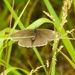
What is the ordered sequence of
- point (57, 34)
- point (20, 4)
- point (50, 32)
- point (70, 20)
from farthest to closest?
point (70, 20), point (20, 4), point (50, 32), point (57, 34)

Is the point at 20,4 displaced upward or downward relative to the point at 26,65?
upward

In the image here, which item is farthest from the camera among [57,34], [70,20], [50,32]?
[70,20]

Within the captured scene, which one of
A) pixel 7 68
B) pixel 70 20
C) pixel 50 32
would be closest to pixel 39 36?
pixel 50 32

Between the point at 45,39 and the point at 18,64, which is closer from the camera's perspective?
the point at 45,39

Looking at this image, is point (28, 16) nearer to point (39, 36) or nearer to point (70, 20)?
point (70, 20)

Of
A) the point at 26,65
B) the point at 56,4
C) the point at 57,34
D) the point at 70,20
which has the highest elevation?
the point at 56,4

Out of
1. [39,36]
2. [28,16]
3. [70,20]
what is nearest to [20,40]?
[39,36]
